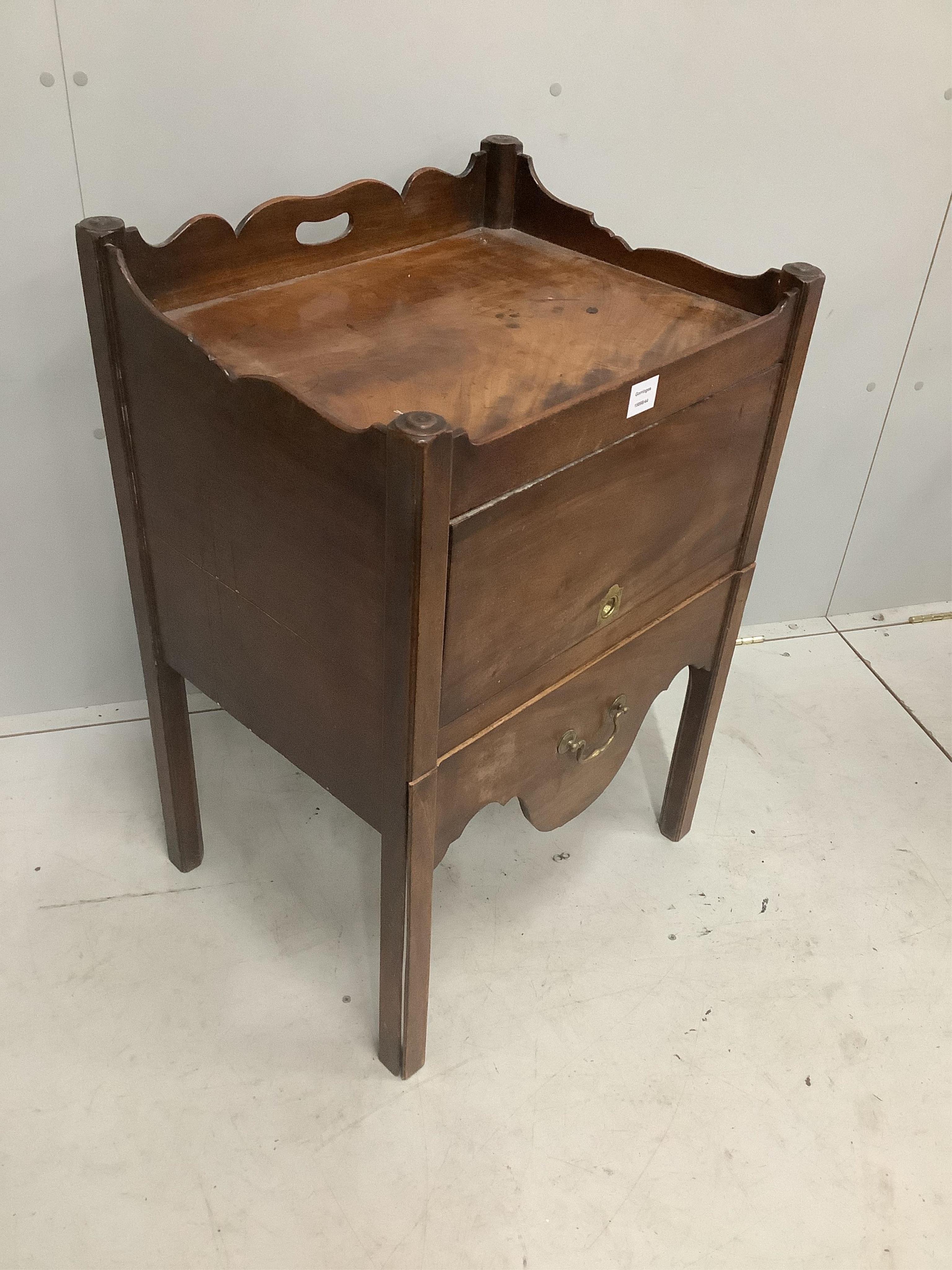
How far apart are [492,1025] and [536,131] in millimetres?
1130

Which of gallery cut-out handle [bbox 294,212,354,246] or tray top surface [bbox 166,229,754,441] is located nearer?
tray top surface [bbox 166,229,754,441]

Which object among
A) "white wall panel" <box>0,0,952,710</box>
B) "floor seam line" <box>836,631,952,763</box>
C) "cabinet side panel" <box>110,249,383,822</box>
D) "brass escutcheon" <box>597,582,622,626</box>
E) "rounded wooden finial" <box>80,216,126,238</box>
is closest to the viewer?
"cabinet side panel" <box>110,249,383,822</box>

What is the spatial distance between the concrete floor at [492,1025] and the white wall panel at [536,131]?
403mm

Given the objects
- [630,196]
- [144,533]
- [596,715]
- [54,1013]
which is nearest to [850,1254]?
[596,715]

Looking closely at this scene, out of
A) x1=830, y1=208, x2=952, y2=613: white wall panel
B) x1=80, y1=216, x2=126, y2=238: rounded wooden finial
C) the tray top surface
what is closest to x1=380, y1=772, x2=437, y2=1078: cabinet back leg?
the tray top surface

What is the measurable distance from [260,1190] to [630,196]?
1.31 metres

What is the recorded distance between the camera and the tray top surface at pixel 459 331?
1.04m

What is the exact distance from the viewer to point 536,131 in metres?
1.45

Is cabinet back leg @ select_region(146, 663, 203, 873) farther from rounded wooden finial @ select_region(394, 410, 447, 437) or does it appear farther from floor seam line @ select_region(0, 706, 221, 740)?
rounded wooden finial @ select_region(394, 410, 447, 437)

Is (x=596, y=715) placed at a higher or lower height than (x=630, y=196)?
lower

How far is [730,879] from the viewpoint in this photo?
62.7 inches

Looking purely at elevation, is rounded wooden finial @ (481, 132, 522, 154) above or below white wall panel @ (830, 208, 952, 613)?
above

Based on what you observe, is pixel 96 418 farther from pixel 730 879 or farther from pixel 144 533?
pixel 730 879

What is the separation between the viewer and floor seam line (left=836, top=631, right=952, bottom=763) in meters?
1.84
